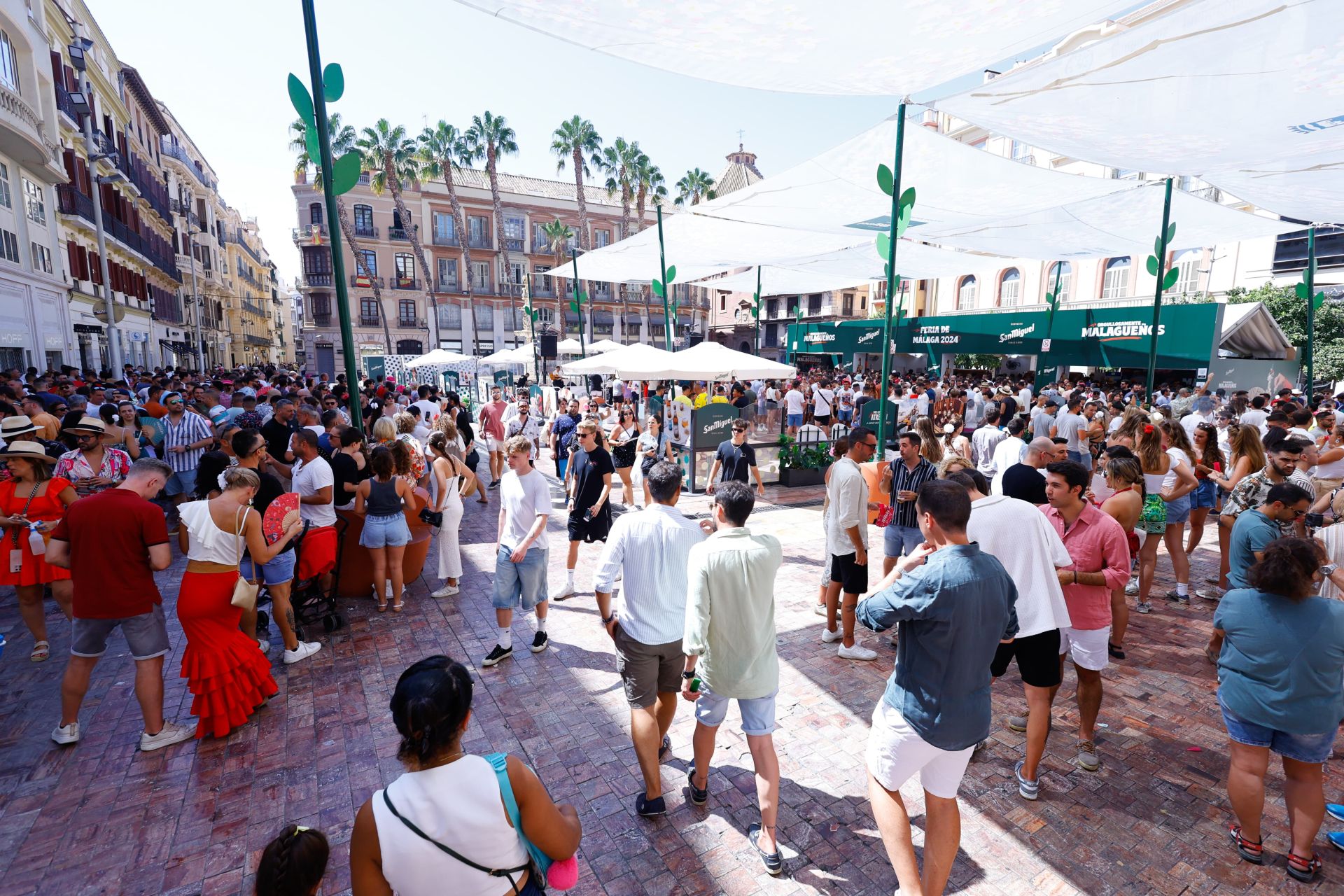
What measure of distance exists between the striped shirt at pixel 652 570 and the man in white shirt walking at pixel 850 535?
1.86 metres

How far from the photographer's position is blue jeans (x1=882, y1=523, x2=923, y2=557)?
16.3ft

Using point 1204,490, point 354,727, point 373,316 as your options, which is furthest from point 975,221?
point 373,316

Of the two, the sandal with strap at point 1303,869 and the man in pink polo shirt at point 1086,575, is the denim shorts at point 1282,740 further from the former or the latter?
the man in pink polo shirt at point 1086,575

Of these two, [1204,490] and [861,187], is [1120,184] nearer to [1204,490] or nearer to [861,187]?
[861,187]

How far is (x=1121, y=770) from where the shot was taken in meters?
3.61

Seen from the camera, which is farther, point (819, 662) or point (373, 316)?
point (373, 316)

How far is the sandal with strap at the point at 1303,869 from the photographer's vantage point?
2.81 metres

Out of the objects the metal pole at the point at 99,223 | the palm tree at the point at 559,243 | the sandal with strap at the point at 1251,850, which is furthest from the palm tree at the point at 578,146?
the sandal with strap at the point at 1251,850

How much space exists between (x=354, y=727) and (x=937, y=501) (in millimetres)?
3853

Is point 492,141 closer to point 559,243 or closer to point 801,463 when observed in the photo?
point 559,243

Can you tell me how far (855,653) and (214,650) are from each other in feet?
14.4

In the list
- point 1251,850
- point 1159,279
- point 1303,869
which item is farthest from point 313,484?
point 1159,279

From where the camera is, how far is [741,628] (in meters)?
2.88

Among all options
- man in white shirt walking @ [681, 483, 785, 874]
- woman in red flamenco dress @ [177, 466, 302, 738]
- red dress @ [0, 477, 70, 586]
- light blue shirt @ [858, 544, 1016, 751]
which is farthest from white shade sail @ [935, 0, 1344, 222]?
red dress @ [0, 477, 70, 586]
